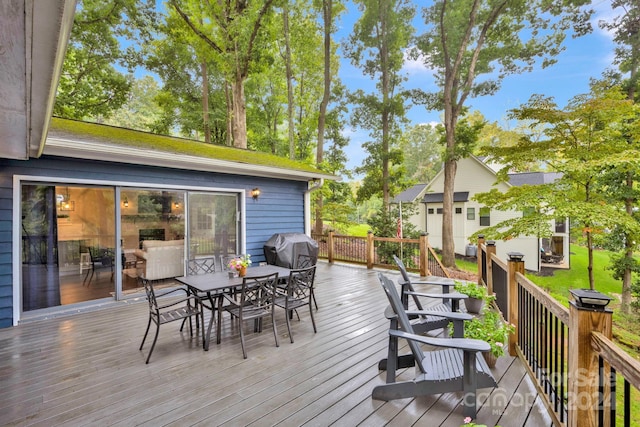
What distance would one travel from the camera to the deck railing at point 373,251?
22.5 ft

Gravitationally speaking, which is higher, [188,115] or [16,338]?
[188,115]

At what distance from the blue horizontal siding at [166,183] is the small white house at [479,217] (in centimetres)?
791

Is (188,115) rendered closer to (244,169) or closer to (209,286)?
(244,169)

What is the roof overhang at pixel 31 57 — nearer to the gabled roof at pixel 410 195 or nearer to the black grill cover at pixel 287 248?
the black grill cover at pixel 287 248

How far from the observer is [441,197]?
51.0 ft

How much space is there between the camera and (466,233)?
14703mm

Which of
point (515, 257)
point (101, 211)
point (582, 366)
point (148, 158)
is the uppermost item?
point (148, 158)

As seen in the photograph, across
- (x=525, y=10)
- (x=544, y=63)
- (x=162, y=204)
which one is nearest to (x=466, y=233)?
(x=544, y=63)

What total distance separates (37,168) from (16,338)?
2.19m

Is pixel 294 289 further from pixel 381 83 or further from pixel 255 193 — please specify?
pixel 381 83

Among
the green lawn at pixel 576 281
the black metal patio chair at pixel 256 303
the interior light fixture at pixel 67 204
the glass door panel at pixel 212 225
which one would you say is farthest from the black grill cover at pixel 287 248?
the green lawn at pixel 576 281

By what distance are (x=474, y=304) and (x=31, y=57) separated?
14.8 ft

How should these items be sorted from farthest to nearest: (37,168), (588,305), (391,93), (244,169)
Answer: (391,93) → (244,169) → (37,168) → (588,305)

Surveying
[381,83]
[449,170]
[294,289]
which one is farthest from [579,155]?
[381,83]
